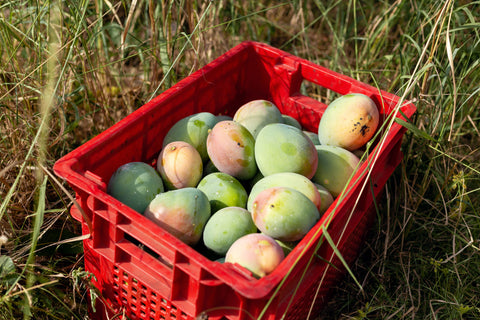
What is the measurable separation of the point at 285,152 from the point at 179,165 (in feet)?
1.12

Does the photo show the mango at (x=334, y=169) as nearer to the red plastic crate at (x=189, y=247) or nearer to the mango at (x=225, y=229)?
the red plastic crate at (x=189, y=247)

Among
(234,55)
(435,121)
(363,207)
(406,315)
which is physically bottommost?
(406,315)

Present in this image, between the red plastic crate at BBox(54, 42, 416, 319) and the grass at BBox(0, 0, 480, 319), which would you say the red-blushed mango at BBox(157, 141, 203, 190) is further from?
the grass at BBox(0, 0, 480, 319)

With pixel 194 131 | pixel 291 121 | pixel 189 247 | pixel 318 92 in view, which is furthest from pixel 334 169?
pixel 318 92

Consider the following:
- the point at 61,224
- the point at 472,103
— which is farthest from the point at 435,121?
the point at 61,224

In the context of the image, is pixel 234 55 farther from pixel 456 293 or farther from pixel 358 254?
pixel 456 293

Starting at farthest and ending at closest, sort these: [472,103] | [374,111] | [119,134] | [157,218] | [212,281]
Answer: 1. [472,103]
2. [374,111]
3. [119,134]
4. [157,218]
5. [212,281]

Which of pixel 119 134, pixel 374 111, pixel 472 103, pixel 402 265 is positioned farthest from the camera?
pixel 472 103

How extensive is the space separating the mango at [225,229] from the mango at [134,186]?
0.67ft

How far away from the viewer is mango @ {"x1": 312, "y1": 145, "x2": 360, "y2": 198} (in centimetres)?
180

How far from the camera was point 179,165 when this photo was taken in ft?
5.78

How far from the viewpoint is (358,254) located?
2.15 meters

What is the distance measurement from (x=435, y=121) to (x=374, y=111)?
0.38 m

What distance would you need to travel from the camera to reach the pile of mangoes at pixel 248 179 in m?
1.51
